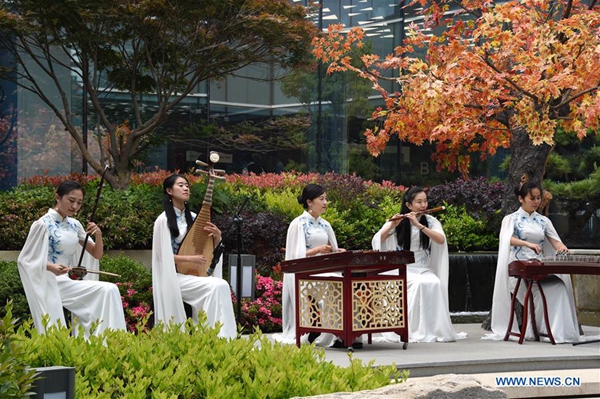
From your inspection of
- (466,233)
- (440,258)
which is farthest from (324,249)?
(466,233)

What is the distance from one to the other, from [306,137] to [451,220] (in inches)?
205

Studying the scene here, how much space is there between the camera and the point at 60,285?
8.40 m

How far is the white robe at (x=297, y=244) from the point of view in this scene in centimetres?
952

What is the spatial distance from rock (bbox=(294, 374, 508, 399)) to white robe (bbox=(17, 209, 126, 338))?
4299mm

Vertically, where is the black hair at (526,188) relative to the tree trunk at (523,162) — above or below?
below

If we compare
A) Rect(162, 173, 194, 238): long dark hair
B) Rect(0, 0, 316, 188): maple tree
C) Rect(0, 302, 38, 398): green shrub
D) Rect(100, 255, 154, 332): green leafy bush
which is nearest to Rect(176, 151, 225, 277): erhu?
Rect(162, 173, 194, 238): long dark hair

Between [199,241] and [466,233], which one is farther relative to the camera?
[466,233]

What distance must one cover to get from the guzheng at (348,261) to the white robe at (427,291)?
0.84m

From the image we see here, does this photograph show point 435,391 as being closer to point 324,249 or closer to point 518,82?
point 324,249

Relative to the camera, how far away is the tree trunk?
10.9m

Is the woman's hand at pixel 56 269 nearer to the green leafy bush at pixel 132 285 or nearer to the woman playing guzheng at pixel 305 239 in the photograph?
the green leafy bush at pixel 132 285

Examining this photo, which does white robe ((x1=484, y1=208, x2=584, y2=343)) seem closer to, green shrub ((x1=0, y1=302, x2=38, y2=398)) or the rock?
the rock

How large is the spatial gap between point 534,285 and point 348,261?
261cm

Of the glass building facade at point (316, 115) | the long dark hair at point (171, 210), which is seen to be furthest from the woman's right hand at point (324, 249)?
the glass building facade at point (316, 115)
